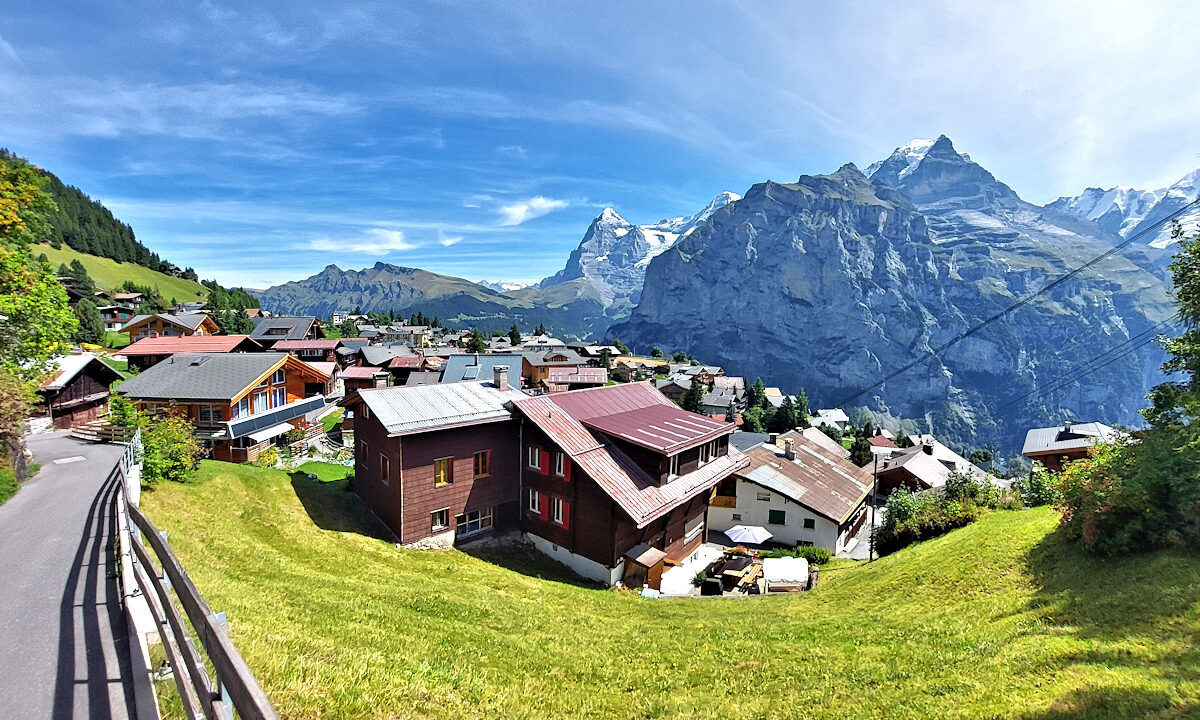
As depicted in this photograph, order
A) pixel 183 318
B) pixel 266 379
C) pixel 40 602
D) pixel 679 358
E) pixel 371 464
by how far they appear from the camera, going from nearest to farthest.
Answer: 1. pixel 40 602
2. pixel 371 464
3. pixel 266 379
4. pixel 183 318
5. pixel 679 358

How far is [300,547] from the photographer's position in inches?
774

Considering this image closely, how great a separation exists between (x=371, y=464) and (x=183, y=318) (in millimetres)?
87557

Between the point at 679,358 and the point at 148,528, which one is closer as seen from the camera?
the point at 148,528


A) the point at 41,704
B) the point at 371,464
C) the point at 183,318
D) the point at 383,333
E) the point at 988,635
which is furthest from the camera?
the point at 383,333

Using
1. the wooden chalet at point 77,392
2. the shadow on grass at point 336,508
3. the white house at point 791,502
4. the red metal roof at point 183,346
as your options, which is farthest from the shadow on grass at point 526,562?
the red metal roof at point 183,346

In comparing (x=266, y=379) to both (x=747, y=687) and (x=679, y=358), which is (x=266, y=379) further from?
(x=679, y=358)

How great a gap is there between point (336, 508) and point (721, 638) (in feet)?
74.8

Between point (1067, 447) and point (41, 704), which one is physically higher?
point (41, 704)

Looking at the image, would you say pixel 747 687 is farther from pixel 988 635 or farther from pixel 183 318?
pixel 183 318

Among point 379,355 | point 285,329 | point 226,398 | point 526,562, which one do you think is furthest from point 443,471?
point 285,329

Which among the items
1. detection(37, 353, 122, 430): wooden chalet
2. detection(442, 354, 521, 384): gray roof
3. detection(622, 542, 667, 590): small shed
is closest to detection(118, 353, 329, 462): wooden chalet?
detection(37, 353, 122, 430): wooden chalet

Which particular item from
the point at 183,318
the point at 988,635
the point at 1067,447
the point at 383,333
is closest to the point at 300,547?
the point at 988,635

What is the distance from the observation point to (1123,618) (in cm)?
1059

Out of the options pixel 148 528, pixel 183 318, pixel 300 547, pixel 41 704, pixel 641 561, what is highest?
pixel 183 318
